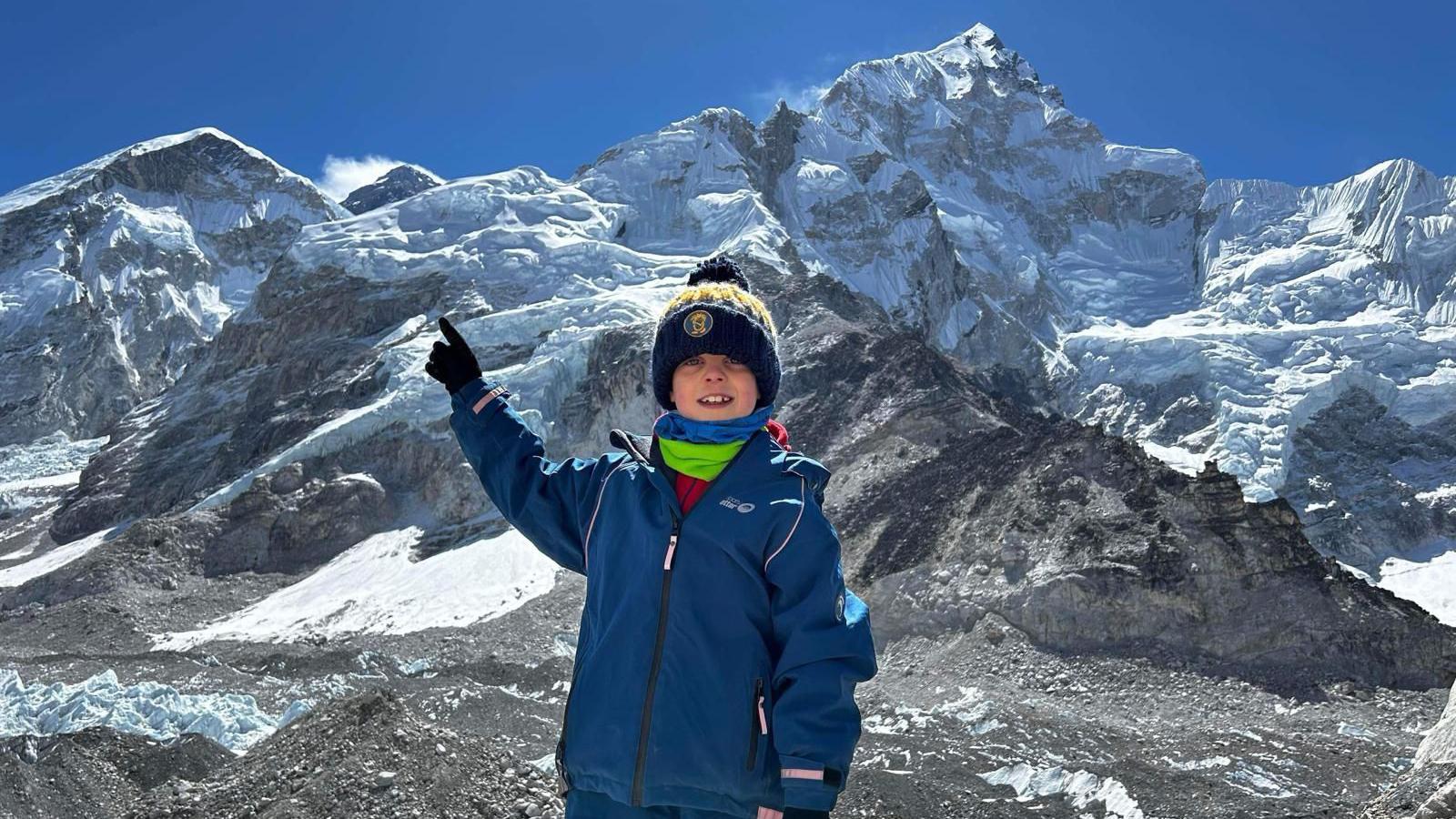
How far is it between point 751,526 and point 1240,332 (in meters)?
137

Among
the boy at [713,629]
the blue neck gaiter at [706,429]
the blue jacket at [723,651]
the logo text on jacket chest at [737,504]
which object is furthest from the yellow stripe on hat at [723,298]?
the logo text on jacket chest at [737,504]

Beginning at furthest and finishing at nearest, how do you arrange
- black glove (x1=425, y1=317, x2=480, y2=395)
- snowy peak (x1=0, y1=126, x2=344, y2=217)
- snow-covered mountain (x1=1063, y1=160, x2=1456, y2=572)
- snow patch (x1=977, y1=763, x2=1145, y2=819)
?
snowy peak (x1=0, y1=126, x2=344, y2=217)
snow-covered mountain (x1=1063, y1=160, x2=1456, y2=572)
snow patch (x1=977, y1=763, x2=1145, y2=819)
black glove (x1=425, y1=317, x2=480, y2=395)

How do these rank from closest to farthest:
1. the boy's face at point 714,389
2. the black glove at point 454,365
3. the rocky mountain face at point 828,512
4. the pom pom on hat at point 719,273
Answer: the boy's face at point 714,389, the black glove at point 454,365, the pom pom on hat at point 719,273, the rocky mountain face at point 828,512

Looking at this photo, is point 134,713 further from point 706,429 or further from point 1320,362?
point 1320,362

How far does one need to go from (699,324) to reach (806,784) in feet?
5.39

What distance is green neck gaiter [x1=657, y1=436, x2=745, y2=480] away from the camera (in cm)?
374

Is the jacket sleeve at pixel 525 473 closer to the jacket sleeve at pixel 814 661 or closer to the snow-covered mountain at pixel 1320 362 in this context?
the jacket sleeve at pixel 814 661

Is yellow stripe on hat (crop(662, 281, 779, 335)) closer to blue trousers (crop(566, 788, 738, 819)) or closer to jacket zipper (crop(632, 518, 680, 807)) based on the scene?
jacket zipper (crop(632, 518, 680, 807))

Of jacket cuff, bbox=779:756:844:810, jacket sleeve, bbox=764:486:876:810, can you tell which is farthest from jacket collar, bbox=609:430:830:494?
jacket cuff, bbox=779:756:844:810

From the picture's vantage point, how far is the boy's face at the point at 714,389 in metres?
3.88

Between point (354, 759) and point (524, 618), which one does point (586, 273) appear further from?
point (354, 759)

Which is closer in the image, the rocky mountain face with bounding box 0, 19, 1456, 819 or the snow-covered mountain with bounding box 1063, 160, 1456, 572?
the rocky mountain face with bounding box 0, 19, 1456, 819

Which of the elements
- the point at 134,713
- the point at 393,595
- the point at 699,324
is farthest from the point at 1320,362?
Answer: the point at 699,324

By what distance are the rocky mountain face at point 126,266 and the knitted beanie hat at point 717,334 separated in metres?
113
